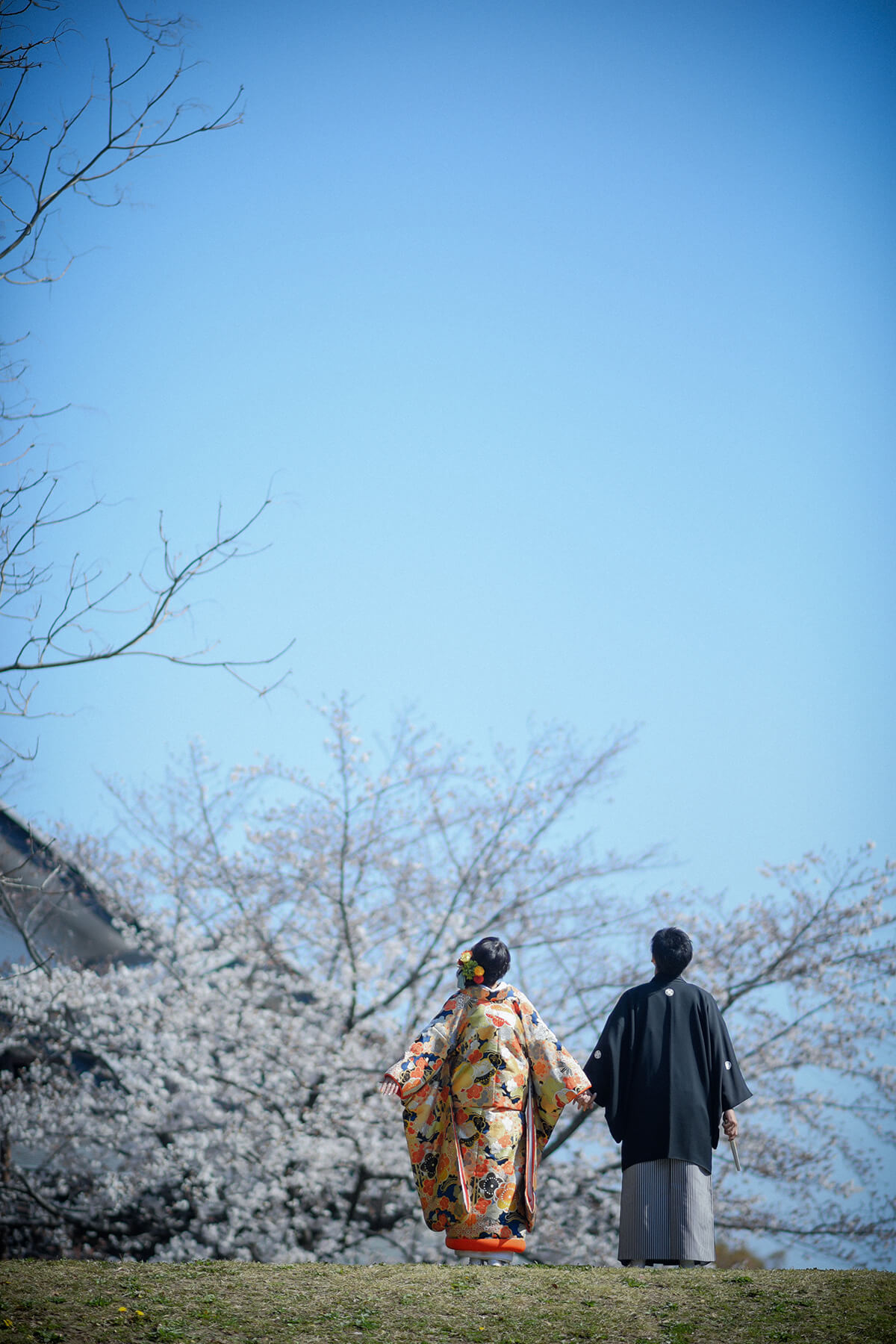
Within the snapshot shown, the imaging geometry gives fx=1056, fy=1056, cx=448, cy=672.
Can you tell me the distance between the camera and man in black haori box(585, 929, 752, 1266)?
16.5ft

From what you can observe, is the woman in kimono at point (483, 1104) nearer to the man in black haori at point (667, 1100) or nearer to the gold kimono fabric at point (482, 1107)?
the gold kimono fabric at point (482, 1107)

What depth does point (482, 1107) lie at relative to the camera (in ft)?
17.1

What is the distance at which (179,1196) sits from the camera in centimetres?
983

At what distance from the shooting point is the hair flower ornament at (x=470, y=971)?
5504 millimetres

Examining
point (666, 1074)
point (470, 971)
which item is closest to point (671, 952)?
point (666, 1074)

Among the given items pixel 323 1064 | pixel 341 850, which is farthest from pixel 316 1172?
pixel 341 850

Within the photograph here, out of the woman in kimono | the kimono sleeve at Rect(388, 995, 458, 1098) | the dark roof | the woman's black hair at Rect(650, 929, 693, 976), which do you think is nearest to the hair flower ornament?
the woman in kimono

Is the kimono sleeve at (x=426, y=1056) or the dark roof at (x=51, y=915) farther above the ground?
the dark roof at (x=51, y=915)

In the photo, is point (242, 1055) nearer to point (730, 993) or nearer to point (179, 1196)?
point (179, 1196)

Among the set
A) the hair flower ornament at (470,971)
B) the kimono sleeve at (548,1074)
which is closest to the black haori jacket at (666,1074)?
the kimono sleeve at (548,1074)

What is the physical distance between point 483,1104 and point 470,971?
65cm

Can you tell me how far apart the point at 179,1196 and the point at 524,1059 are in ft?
19.9

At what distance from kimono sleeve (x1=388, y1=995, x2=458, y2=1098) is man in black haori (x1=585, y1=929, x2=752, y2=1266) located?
739 millimetres

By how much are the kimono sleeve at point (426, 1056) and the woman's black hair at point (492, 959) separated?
0.24m
